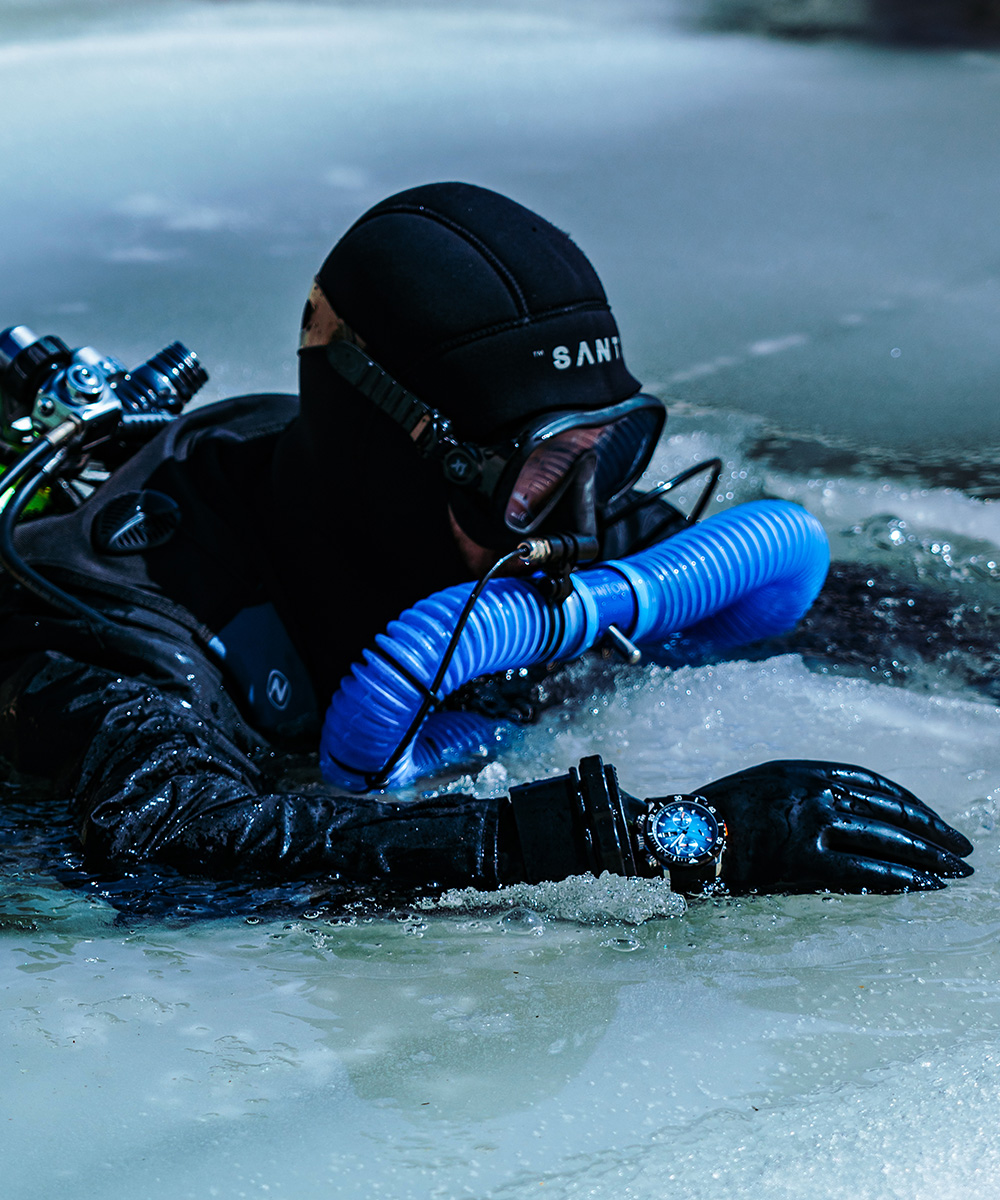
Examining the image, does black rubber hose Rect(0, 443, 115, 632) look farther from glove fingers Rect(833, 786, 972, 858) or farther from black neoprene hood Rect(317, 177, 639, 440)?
glove fingers Rect(833, 786, 972, 858)

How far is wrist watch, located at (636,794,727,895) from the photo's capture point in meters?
1.32

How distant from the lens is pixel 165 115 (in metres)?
5.41

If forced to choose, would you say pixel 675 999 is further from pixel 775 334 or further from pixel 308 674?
pixel 775 334

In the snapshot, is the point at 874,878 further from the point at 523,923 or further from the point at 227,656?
the point at 227,656

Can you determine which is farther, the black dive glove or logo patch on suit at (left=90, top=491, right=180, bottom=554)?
logo patch on suit at (left=90, top=491, right=180, bottom=554)

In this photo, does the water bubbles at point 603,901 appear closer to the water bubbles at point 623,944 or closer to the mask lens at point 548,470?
the water bubbles at point 623,944

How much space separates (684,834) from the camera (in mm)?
1325

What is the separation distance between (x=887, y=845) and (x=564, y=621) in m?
0.59

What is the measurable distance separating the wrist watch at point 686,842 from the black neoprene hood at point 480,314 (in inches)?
23.3

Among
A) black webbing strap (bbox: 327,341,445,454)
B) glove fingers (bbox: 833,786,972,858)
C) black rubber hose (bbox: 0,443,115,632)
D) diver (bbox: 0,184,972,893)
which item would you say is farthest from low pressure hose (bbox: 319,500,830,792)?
glove fingers (bbox: 833,786,972,858)

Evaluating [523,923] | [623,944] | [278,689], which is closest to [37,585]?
[278,689]

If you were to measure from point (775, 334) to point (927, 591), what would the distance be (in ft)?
6.32

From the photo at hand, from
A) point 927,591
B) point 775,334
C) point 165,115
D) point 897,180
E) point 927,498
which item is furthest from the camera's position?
point 165,115

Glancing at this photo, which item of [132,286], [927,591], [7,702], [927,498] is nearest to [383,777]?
[7,702]
